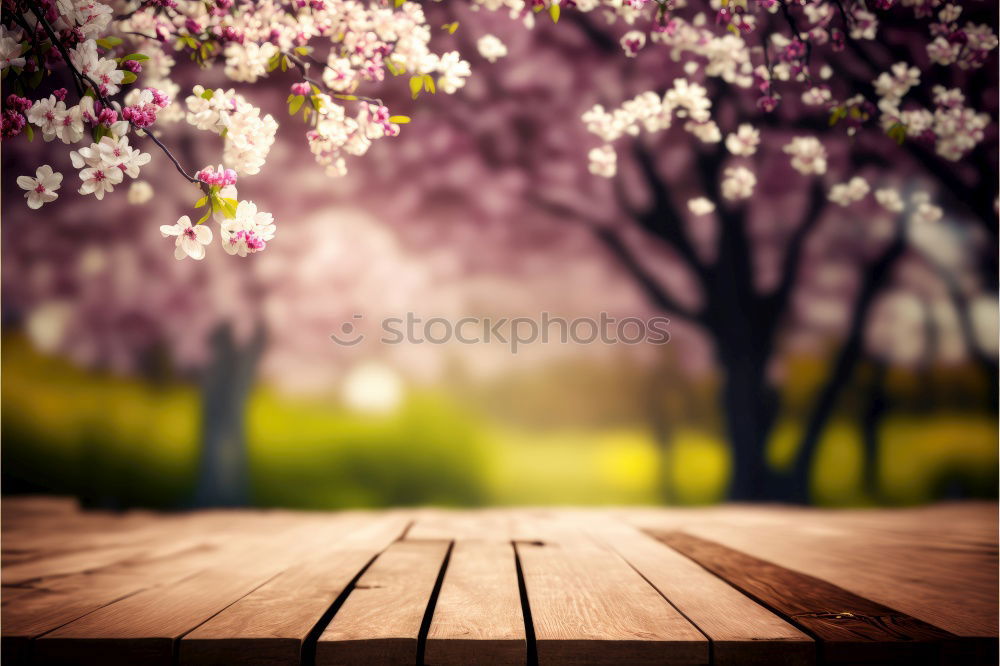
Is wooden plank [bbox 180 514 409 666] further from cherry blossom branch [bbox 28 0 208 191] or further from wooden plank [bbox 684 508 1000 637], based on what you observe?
wooden plank [bbox 684 508 1000 637]

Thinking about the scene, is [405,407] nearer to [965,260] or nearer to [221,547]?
[221,547]

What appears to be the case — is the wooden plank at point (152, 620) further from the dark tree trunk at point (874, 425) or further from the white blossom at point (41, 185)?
the dark tree trunk at point (874, 425)

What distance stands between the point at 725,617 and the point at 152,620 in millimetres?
997

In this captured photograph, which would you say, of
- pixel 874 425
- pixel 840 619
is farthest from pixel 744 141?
pixel 840 619

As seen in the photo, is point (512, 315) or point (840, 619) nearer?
point (840, 619)

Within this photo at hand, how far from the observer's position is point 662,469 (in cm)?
348

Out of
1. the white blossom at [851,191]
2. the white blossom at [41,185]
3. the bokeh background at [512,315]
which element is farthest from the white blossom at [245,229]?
the white blossom at [851,191]

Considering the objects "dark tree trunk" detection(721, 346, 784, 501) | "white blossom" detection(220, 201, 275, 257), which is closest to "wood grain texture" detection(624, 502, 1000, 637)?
"dark tree trunk" detection(721, 346, 784, 501)

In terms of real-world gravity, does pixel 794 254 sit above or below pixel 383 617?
A: above

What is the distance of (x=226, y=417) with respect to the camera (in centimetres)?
349


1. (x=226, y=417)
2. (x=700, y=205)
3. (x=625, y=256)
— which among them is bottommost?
(x=226, y=417)

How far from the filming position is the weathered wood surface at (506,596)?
1.01 m

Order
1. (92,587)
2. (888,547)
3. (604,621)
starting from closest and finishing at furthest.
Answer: (604,621) < (92,587) < (888,547)

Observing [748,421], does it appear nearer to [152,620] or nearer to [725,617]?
[725,617]
